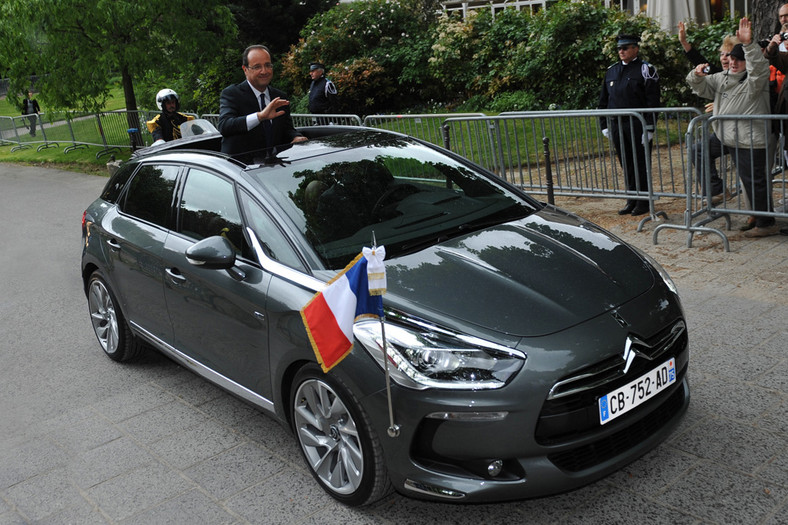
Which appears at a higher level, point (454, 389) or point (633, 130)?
point (633, 130)

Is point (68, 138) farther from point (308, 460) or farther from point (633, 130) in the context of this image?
point (308, 460)

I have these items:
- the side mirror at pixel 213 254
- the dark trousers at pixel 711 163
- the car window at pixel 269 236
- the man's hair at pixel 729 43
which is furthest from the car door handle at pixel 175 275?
the man's hair at pixel 729 43

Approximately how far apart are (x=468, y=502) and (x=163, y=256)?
2612 mm

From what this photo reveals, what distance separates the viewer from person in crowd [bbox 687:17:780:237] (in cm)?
715

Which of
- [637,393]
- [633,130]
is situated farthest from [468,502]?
[633,130]

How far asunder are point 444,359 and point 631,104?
6.34m

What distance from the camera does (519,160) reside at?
372 inches

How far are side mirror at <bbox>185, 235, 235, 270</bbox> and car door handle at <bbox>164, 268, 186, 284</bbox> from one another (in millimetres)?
551

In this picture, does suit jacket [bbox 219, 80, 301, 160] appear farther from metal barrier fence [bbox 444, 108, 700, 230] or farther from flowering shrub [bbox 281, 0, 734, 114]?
flowering shrub [bbox 281, 0, 734, 114]

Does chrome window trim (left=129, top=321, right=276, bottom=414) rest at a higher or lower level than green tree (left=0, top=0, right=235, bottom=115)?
lower

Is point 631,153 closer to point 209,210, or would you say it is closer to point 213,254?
point 209,210

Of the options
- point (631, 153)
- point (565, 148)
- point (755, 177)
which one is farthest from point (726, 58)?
point (565, 148)

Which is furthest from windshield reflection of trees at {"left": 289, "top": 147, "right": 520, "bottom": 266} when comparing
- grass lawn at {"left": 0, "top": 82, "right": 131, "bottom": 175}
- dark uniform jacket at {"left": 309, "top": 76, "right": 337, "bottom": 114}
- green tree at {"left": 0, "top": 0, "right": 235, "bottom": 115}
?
grass lawn at {"left": 0, "top": 82, "right": 131, "bottom": 175}

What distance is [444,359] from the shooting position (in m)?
3.31
